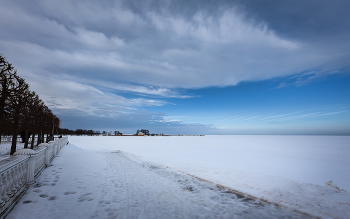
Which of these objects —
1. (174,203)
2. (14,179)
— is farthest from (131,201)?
(14,179)

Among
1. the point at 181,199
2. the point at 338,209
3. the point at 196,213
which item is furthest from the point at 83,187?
the point at 338,209

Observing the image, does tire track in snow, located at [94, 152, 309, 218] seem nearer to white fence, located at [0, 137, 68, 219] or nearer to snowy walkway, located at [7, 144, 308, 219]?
snowy walkway, located at [7, 144, 308, 219]

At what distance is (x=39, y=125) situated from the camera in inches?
856

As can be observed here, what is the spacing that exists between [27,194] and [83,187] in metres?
1.60

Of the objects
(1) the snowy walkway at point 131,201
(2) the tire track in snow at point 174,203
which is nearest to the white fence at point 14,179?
(1) the snowy walkway at point 131,201

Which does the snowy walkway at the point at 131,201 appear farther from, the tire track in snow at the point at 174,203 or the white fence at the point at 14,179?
the white fence at the point at 14,179

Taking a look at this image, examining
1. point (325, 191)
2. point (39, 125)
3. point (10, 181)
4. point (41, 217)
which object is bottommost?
point (325, 191)

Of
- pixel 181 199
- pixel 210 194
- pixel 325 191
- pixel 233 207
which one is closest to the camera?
pixel 233 207

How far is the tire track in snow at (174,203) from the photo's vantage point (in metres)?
4.59

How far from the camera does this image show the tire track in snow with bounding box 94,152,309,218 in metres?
4.59

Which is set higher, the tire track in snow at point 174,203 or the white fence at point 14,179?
the white fence at point 14,179

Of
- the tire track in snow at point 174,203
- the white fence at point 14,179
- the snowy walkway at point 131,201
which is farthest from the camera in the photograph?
the tire track in snow at point 174,203

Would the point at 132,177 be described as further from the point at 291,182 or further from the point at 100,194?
the point at 291,182

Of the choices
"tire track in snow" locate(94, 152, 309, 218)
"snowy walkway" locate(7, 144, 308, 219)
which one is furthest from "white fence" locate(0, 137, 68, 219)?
"tire track in snow" locate(94, 152, 309, 218)
